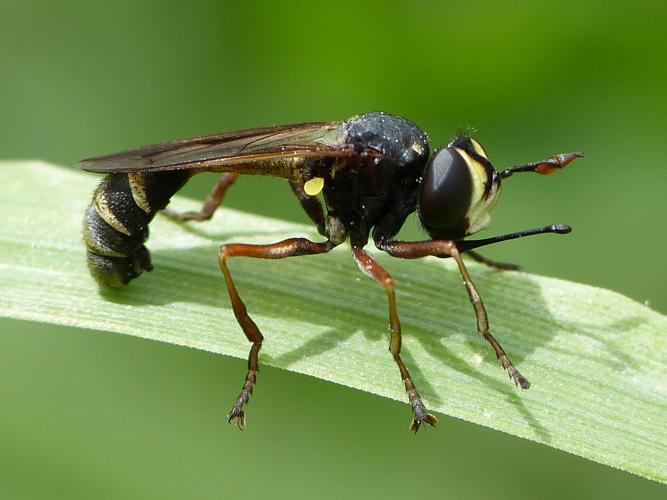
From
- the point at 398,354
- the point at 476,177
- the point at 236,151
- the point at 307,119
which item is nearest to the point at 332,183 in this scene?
the point at 236,151

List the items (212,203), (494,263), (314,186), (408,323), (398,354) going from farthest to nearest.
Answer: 1. (212,203)
2. (494,263)
3. (314,186)
4. (408,323)
5. (398,354)

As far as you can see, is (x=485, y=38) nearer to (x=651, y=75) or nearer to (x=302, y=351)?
(x=651, y=75)

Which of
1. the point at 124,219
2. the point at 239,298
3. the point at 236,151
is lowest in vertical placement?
the point at 239,298

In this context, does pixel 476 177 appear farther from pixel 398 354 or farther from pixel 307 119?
pixel 307 119

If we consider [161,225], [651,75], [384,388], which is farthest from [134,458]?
[651,75]

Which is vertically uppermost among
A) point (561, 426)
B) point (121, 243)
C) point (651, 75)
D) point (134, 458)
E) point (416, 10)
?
point (416, 10)
